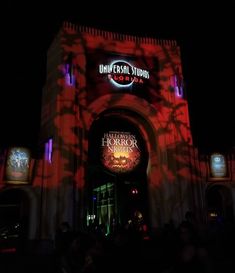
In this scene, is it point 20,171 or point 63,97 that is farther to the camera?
point 63,97

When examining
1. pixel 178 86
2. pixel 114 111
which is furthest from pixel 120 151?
pixel 178 86

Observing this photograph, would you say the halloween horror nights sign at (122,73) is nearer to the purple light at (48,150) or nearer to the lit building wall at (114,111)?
the lit building wall at (114,111)

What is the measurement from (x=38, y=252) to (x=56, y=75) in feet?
31.0

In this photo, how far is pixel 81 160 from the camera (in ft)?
51.7

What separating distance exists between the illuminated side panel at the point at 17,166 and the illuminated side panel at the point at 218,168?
34.4ft

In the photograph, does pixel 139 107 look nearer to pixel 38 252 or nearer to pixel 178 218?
pixel 178 218

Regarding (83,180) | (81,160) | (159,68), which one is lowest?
(83,180)

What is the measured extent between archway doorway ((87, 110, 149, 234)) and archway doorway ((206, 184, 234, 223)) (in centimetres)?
441

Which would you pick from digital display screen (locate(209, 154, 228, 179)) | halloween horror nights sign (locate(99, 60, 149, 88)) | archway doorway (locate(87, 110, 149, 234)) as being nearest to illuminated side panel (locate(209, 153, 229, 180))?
digital display screen (locate(209, 154, 228, 179))

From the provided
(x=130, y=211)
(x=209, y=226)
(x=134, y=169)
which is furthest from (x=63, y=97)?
(x=209, y=226)

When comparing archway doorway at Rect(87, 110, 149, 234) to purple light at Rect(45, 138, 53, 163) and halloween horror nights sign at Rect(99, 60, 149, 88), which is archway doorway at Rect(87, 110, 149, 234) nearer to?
halloween horror nights sign at Rect(99, 60, 149, 88)

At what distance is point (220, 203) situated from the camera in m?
20.0

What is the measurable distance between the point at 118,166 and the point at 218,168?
6023 mm

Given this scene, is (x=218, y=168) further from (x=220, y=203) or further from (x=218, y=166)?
(x=220, y=203)
